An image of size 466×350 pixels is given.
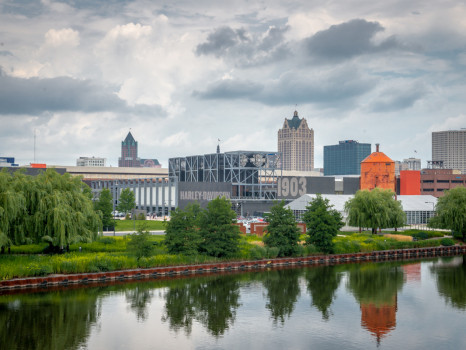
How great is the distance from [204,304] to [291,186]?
9511cm

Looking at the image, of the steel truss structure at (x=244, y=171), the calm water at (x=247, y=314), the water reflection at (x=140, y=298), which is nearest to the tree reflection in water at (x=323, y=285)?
the calm water at (x=247, y=314)

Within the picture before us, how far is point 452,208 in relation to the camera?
250 ft

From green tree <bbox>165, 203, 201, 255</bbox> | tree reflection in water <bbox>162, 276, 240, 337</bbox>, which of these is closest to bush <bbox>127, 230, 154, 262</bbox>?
green tree <bbox>165, 203, 201, 255</bbox>

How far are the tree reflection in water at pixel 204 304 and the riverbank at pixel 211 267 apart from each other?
9.41 feet

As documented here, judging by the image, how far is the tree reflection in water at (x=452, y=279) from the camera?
41844 millimetres

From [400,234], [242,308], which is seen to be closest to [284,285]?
[242,308]

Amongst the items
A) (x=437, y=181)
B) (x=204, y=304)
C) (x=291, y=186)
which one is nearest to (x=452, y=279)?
(x=204, y=304)

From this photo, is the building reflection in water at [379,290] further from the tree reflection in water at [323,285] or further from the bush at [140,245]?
the bush at [140,245]

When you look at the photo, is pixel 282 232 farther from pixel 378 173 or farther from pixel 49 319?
pixel 378 173

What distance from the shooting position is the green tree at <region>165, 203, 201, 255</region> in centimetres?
5128

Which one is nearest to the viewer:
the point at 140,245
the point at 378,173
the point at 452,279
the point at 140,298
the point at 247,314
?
the point at 247,314

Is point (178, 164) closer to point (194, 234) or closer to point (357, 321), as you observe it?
point (194, 234)

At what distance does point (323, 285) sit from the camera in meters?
46.5

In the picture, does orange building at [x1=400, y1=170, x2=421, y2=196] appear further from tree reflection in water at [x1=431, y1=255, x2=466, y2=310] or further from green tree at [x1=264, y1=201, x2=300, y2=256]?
green tree at [x1=264, y1=201, x2=300, y2=256]
